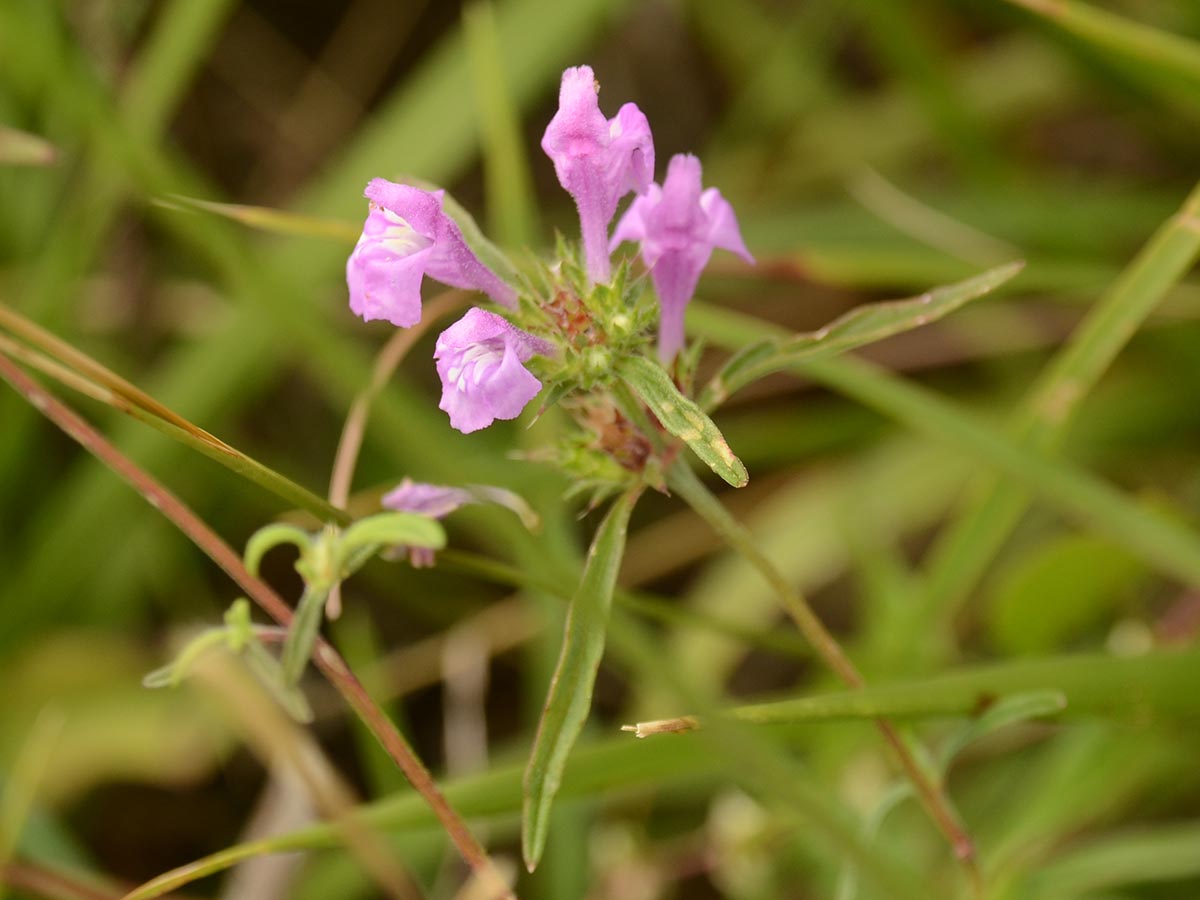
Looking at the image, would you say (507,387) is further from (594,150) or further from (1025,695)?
(1025,695)

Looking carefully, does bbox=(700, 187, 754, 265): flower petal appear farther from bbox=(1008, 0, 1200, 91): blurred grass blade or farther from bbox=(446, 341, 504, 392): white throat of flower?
bbox=(1008, 0, 1200, 91): blurred grass blade

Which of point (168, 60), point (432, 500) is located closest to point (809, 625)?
point (432, 500)

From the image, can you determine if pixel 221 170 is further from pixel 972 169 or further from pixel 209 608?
pixel 972 169

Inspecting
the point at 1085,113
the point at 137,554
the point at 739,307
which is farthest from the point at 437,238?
the point at 1085,113

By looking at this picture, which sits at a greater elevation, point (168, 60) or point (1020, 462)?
point (168, 60)

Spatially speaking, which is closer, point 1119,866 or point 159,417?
point 159,417
